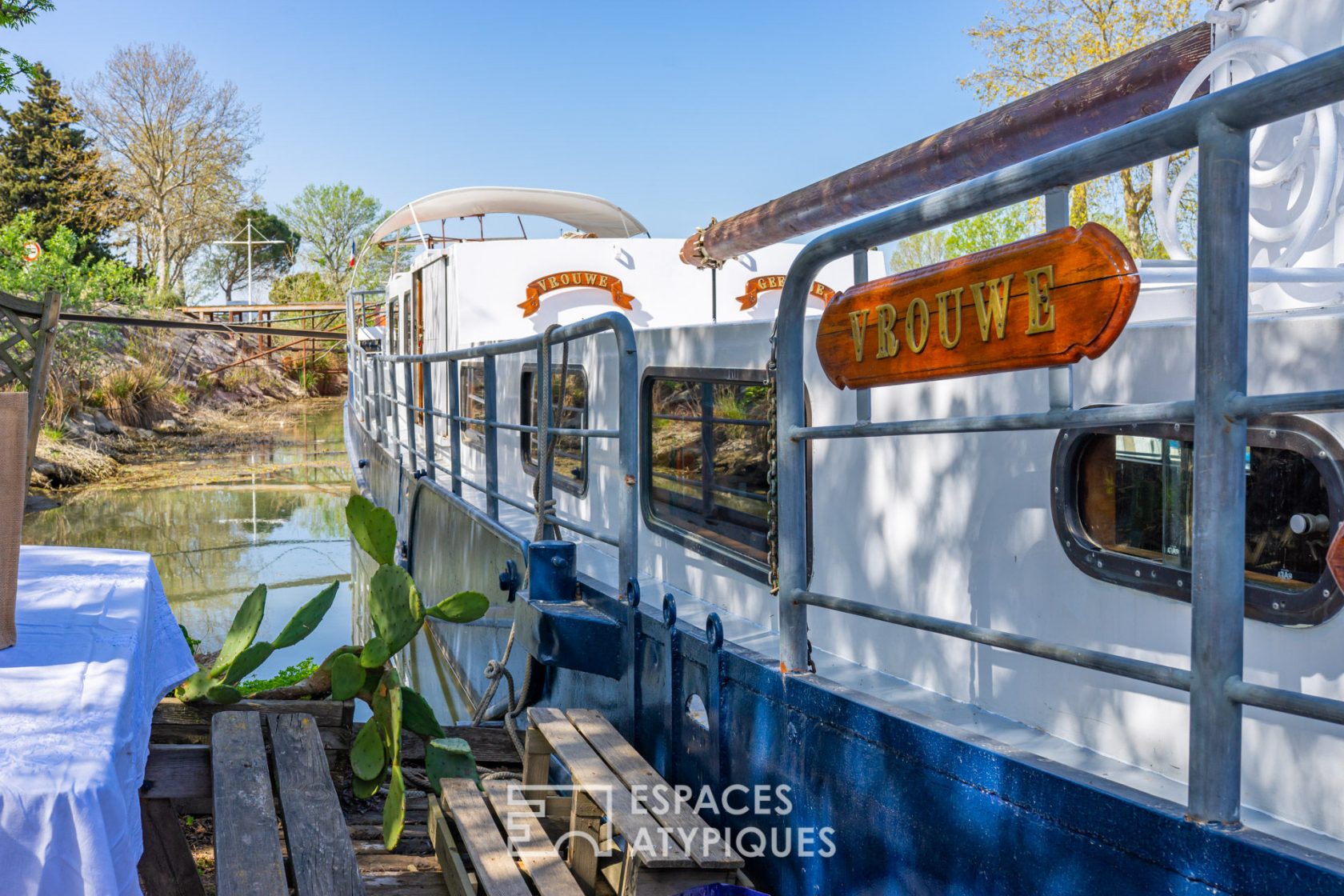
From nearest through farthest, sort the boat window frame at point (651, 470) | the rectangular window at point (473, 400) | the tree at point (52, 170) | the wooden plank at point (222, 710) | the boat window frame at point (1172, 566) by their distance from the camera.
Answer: the boat window frame at point (1172, 566) < the boat window frame at point (651, 470) < the wooden plank at point (222, 710) < the rectangular window at point (473, 400) < the tree at point (52, 170)

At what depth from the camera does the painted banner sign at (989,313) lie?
174 centimetres

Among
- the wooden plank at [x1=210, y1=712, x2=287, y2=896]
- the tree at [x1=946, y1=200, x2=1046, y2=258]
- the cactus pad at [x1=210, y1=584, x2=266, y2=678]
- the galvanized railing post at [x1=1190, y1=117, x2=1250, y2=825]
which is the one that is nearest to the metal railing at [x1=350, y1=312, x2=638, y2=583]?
the cactus pad at [x1=210, y1=584, x2=266, y2=678]

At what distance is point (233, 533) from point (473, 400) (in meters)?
7.07

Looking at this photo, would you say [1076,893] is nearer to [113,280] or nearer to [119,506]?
[119,506]

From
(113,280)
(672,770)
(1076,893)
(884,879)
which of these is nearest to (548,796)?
(672,770)

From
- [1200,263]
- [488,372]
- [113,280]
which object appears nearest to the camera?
[1200,263]

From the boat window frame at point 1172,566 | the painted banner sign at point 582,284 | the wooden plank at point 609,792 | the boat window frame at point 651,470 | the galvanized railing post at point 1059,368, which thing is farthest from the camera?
the painted banner sign at point 582,284

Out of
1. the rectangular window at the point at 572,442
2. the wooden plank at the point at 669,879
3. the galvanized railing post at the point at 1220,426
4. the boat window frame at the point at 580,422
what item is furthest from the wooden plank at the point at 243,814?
the rectangular window at the point at 572,442

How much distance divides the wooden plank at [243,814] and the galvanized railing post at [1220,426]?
2246 millimetres

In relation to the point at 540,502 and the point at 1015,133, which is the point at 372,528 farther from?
the point at 1015,133

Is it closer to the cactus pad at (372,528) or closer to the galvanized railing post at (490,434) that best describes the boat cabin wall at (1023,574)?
the cactus pad at (372,528)

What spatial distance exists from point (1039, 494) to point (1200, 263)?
4.10 feet

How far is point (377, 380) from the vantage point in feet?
46.2

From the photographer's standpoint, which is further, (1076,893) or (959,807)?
(959,807)
